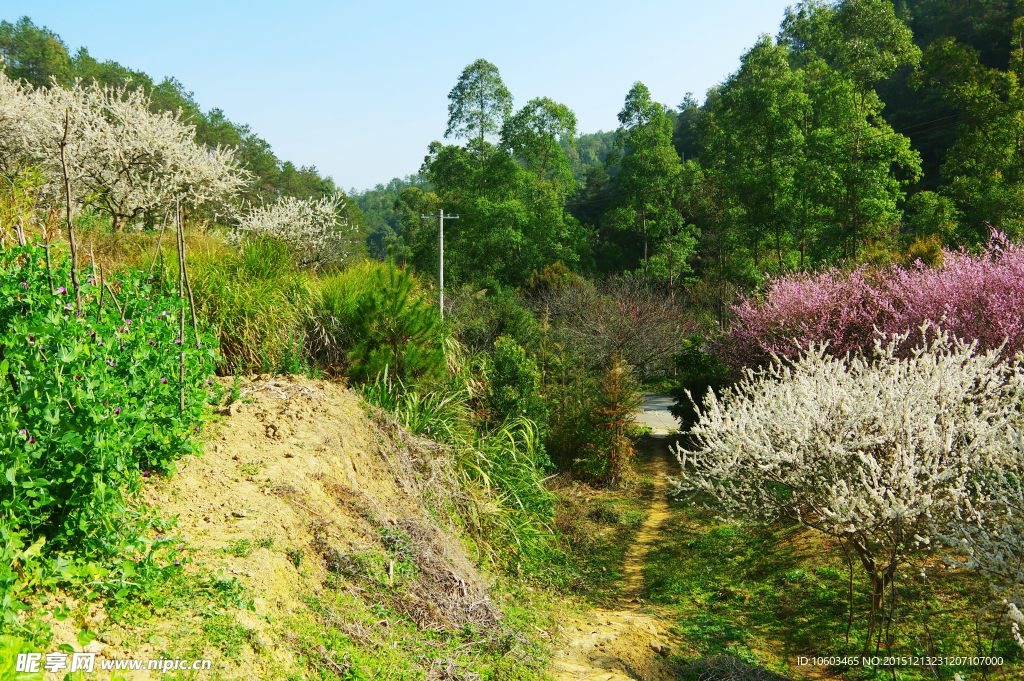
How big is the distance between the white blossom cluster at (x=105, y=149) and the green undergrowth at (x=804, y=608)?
13.2 meters

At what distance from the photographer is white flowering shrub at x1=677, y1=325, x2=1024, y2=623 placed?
3973mm

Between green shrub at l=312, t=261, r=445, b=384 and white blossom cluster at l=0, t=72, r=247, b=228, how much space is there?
8921mm

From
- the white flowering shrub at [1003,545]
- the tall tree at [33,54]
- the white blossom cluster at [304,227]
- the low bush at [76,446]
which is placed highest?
the tall tree at [33,54]

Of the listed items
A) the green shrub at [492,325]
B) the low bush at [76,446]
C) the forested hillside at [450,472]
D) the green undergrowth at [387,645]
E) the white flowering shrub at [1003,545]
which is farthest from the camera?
the green shrub at [492,325]

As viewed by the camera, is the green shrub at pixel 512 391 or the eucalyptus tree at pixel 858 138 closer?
the green shrub at pixel 512 391

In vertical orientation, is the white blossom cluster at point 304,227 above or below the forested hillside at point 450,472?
above

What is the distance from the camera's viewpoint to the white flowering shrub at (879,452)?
397cm

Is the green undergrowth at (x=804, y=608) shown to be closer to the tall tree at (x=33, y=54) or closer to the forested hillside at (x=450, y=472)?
the forested hillside at (x=450, y=472)

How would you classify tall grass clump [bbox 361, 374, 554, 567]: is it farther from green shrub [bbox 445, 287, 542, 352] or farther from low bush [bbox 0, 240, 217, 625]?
green shrub [bbox 445, 287, 542, 352]

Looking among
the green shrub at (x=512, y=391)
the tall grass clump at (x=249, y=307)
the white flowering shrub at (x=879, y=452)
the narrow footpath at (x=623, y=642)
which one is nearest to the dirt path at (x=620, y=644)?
the narrow footpath at (x=623, y=642)

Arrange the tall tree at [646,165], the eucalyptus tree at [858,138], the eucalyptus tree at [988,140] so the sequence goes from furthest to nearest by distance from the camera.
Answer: the tall tree at [646,165] → the eucalyptus tree at [858,138] → the eucalyptus tree at [988,140]

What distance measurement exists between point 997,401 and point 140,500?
5688 mm

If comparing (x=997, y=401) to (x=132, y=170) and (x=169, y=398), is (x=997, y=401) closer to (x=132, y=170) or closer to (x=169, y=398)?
(x=169, y=398)

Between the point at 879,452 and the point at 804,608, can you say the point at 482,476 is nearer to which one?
the point at 804,608
